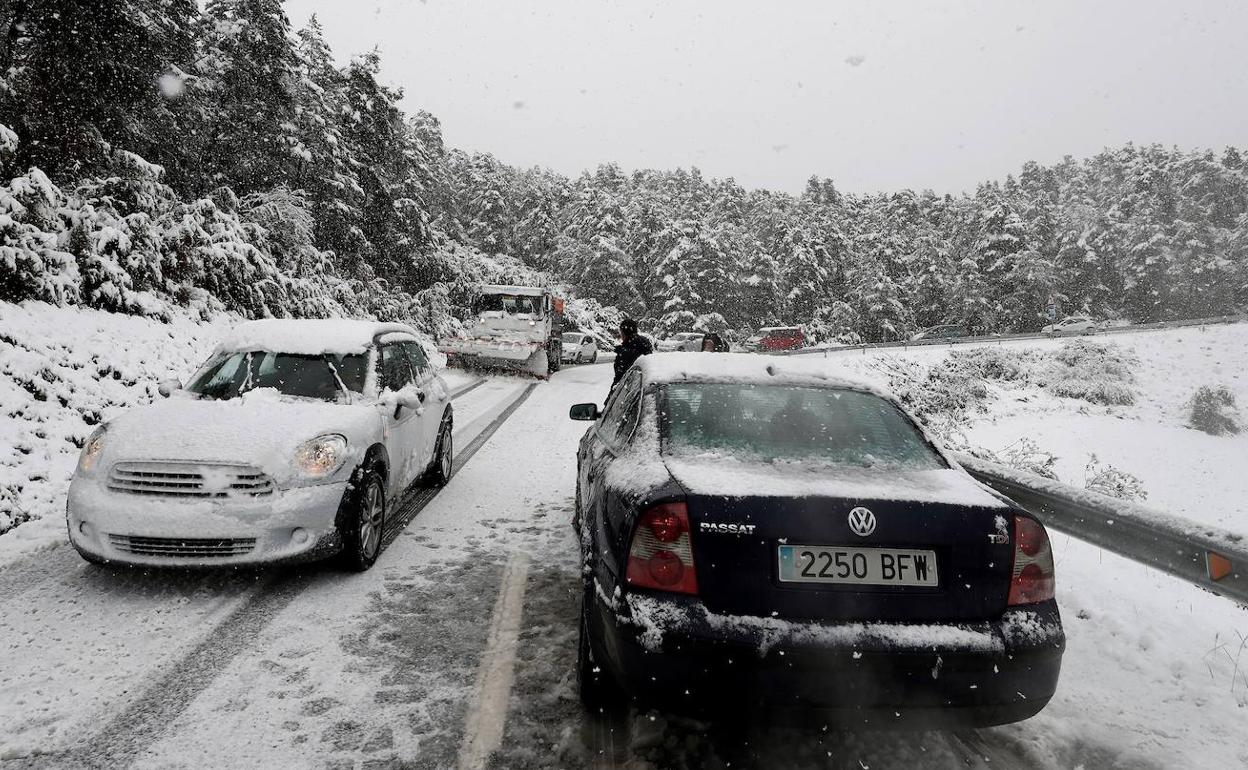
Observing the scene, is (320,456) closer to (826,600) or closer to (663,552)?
(663,552)

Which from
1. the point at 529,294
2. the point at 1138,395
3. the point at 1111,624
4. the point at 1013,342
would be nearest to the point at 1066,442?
the point at 1138,395

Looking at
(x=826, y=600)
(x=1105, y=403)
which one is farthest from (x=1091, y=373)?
(x=826, y=600)

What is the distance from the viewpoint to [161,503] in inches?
161

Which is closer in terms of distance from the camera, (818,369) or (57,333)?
(818,369)

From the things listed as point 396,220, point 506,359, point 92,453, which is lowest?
point 506,359

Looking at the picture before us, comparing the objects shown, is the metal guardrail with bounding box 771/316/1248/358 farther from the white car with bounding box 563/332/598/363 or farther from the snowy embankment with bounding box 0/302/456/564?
the snowy embankment with bounding box 0/302/456/564

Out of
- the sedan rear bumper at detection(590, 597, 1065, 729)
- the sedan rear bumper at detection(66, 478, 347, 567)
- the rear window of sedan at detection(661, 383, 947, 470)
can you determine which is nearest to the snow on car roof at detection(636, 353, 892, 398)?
the rear window of sedan at detection(661, 383, 947, 470)

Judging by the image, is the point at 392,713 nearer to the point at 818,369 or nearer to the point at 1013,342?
the point at 818,369

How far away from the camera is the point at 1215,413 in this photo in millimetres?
27469

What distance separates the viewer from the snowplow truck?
20.6 meters

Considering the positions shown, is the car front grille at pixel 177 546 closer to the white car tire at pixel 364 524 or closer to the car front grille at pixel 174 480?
the car front grille at pixel 174 480

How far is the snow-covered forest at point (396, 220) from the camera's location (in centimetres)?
1238

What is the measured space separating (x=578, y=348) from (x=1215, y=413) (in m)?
25.4

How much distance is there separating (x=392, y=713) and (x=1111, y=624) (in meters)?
4.05
